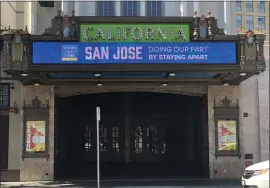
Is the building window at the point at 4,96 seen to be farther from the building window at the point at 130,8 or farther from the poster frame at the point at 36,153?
the building window at the point at 130,8

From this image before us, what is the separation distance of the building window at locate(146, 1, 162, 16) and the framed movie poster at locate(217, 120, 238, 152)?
17.9 feet

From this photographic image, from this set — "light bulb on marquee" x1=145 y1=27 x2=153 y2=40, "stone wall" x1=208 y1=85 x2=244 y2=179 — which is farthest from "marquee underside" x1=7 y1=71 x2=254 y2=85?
"light bulb on marquee" x1=145 y1=27 x2=153 y2=40

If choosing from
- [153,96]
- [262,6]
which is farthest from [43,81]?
[262,6]

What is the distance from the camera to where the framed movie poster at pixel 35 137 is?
1892 centimetres

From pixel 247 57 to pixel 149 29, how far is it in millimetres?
3476

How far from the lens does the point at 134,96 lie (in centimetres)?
2508

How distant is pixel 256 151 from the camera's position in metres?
19.8

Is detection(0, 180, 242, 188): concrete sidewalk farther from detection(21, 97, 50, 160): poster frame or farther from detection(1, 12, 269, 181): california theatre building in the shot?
detection(21, 97, 50, 160): poster frame

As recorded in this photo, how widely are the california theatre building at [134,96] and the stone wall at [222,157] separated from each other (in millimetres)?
41

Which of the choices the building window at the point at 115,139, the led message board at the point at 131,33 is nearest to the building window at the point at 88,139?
the building window at the point at 115,139

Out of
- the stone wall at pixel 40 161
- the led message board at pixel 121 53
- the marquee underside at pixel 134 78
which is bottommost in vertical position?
the stone wall at pixel 40 161

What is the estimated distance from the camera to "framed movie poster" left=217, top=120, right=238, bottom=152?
1931cm

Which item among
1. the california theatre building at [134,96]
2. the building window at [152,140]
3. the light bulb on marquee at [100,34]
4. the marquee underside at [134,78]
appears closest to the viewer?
the california theatre building at [134,96]

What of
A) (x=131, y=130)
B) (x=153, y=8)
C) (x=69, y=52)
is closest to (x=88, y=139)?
(x=131, y=130)
